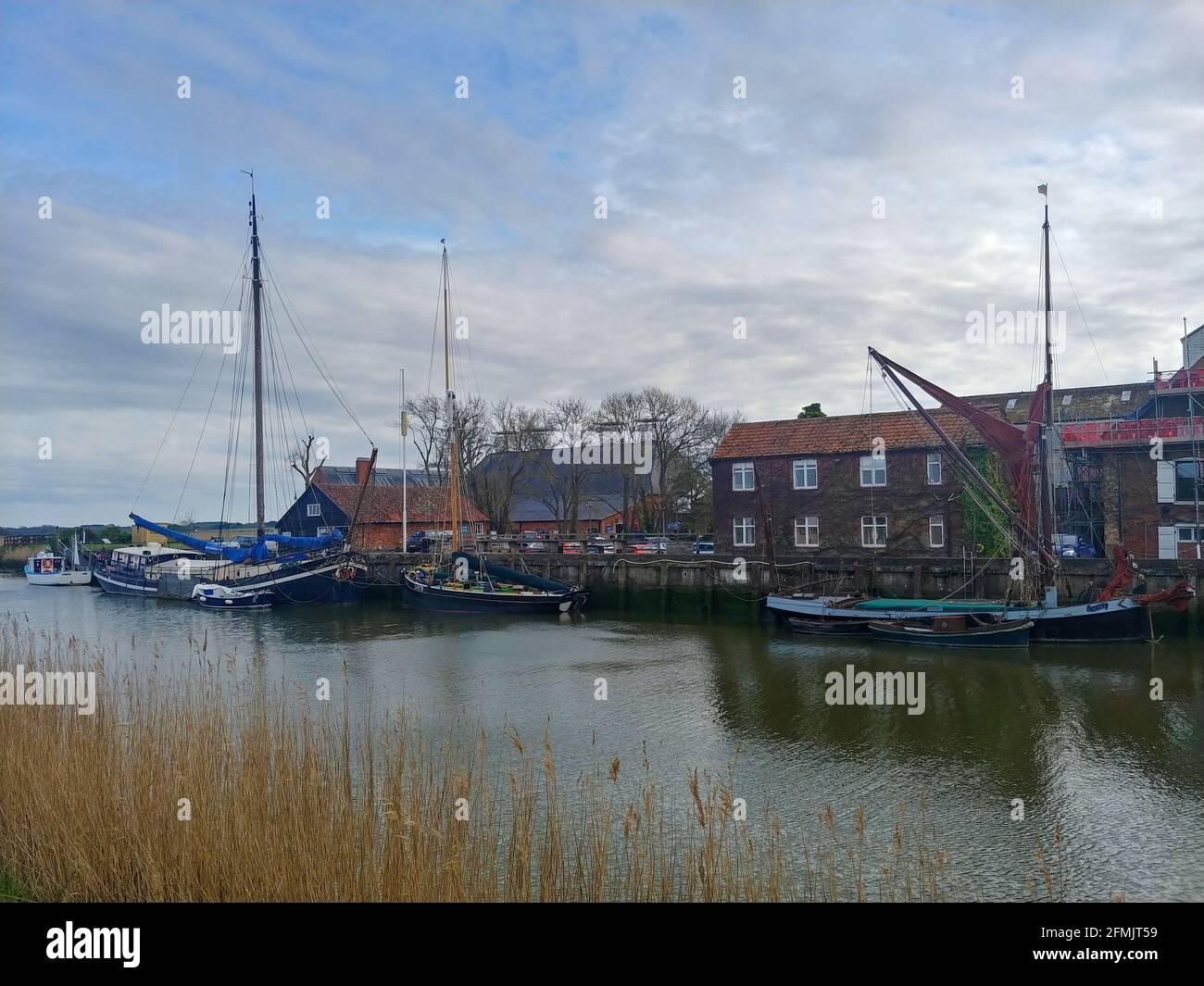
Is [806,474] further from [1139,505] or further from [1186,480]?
[1186,480]

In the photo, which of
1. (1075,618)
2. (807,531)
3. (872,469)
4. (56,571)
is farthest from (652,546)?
(56,571)

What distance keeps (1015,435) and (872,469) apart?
8992 millimetres

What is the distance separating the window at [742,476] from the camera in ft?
151

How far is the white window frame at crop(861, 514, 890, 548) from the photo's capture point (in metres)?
42.9

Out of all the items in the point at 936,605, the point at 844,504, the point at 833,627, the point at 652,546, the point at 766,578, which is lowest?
the point at 833,627

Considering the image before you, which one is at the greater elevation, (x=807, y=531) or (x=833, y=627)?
(x=807, y=531)

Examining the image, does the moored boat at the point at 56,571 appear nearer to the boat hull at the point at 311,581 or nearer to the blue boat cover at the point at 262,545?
the blue boat cover at the point at 262,545

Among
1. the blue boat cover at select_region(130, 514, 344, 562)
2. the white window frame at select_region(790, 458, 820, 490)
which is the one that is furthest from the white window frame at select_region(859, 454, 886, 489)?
the blue boat cover at select_region(130, 514, 344, 562)

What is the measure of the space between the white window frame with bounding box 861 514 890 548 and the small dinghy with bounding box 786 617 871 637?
966cm

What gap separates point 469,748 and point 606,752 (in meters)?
2.73

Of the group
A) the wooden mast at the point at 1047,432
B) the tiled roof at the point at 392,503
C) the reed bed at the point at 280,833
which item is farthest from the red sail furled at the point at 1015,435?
the tiled roof at the point at 392,503

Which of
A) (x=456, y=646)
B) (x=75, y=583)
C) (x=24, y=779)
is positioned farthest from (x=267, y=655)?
(x=75, y=583)

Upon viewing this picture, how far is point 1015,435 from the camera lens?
113ft
